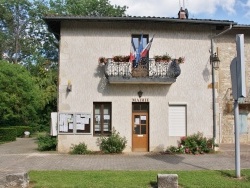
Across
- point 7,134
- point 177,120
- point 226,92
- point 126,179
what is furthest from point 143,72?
point 7,134

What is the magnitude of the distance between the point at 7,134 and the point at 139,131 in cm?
1314

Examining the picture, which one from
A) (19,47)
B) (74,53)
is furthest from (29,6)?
(74,53)

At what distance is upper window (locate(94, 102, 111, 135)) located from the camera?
1688 cm

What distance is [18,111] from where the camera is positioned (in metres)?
30.4

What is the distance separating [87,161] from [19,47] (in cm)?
3468

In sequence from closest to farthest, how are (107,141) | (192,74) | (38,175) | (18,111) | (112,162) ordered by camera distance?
(38,175)
(112,162)
(107,141)
(192,74)
(18,111)

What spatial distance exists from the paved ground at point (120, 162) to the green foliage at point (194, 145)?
71 centimetres

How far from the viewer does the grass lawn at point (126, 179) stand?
8.94m

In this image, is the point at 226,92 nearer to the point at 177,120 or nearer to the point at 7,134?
the point at 177,120

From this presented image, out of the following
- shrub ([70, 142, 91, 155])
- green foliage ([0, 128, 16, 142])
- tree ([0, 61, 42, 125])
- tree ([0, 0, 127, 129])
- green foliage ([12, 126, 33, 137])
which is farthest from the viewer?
tree ([0, 0, 127, 129])

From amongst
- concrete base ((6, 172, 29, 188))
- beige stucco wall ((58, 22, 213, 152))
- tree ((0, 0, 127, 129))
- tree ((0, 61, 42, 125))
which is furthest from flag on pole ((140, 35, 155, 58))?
tree ((0, 0, 127, 129))

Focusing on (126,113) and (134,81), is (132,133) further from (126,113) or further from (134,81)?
(134,81)

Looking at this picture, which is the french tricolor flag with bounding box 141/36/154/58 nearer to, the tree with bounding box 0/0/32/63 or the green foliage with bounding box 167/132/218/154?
the green foliage with bounding box 167/132/218/154

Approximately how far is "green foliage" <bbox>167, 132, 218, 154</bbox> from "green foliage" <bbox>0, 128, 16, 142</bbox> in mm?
14346
